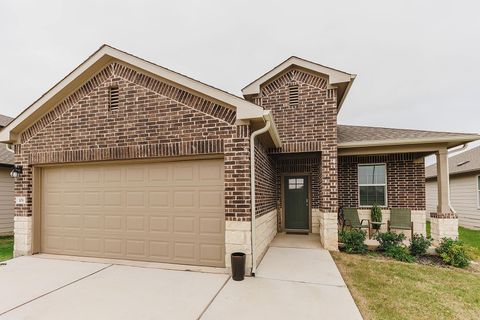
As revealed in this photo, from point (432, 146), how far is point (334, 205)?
370 centimetres

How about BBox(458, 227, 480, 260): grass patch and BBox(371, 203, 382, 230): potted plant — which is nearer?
BBox(458, 227, 480, 260): grass patch

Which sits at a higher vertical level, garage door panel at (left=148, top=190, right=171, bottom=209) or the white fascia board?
the white fascia board

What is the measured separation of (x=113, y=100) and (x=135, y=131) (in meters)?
1.13

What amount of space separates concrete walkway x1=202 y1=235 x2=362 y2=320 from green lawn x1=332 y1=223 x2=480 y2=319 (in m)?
0.30

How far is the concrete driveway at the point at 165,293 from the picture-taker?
11.2 ft

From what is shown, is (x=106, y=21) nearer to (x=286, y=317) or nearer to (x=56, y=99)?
(x=56, y=99)

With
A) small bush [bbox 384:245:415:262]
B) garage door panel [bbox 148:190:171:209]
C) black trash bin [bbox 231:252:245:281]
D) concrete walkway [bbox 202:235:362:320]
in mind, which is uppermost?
garage door panel [bbox 148:190:171:209]

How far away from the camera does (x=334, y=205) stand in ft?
24.0

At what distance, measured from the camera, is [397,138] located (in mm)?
7688

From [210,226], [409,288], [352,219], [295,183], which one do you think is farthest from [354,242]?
[210,226]

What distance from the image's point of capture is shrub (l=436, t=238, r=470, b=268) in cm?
604

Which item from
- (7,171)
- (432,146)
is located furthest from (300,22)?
(7,171)

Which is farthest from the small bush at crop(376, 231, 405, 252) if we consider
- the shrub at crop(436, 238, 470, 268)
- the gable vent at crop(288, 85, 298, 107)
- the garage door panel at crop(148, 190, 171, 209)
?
the garage door panel at crop(148, 190, 171, 209)

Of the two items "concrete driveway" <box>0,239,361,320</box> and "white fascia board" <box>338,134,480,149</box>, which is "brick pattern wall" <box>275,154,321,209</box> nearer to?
"white fascia board" <box>338,134,480,149</box>
